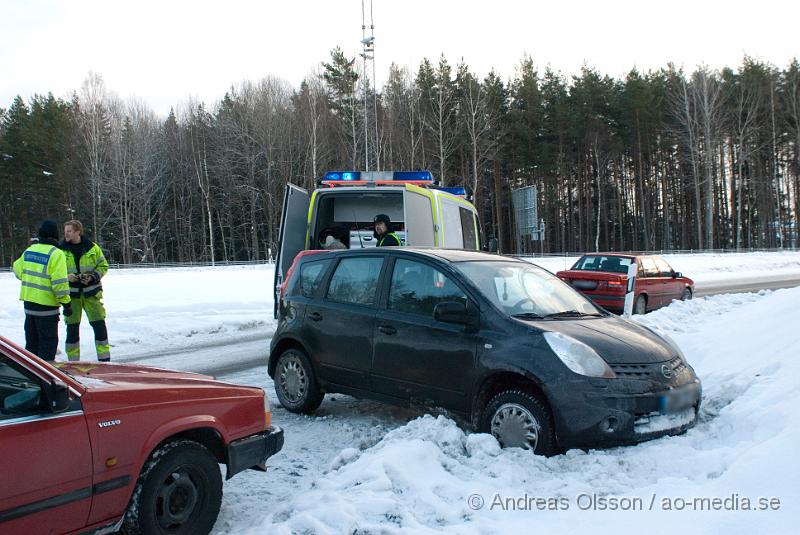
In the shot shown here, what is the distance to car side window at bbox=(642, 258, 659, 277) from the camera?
46.4ft

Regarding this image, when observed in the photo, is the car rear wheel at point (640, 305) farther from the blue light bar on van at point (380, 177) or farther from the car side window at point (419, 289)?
the car side window at point (419, 289)

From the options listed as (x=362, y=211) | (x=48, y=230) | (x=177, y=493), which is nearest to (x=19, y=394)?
(x=177, y=493)

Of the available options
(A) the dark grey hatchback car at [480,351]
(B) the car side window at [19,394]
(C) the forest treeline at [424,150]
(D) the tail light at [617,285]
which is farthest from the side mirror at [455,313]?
(C) the forest treeline at [424,150]

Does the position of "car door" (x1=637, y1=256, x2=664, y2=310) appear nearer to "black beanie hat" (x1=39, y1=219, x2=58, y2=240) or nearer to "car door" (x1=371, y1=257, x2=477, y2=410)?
"car door" (x1=371, y1=257, x2=477, y2=410)

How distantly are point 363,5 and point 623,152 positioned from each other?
36162mm

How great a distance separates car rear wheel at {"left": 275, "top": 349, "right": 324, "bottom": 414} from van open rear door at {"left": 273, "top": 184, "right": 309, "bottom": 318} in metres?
3.49

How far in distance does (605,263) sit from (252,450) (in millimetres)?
11621

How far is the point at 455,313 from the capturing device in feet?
15.0

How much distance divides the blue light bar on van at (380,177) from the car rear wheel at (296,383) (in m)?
4.57

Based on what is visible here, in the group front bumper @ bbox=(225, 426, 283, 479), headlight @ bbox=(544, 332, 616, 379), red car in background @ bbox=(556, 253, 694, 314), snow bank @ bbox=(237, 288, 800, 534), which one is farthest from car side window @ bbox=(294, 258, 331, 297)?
red car in background @ bbox=(556, 253, 694, 314)

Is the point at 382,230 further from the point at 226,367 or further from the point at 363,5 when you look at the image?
the point at 363,5

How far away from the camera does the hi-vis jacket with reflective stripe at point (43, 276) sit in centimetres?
634

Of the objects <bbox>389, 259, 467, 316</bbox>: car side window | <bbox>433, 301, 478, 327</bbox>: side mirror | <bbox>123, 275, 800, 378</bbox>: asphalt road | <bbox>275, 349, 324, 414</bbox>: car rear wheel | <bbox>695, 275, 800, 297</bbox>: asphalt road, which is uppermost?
<bbox>389, 259, 467, 316</bbox>: car side window

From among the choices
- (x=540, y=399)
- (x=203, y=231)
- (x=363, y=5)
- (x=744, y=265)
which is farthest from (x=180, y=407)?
(x=203, y=231)
